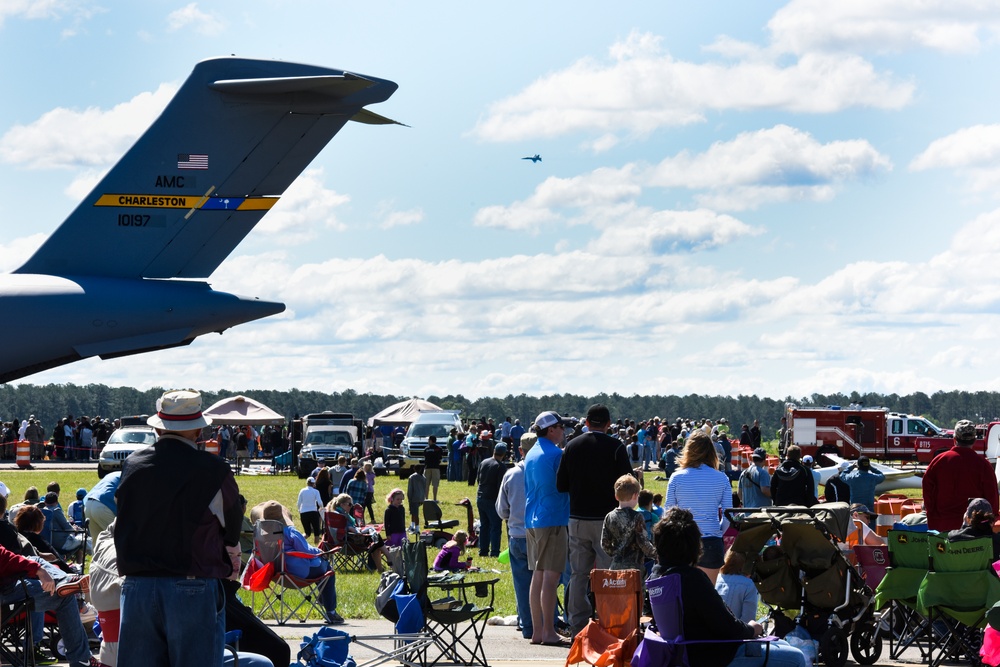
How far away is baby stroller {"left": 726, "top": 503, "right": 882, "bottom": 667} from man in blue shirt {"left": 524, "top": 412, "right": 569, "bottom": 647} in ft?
5.95

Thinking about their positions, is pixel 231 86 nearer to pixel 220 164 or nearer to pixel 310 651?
pixel 220 164

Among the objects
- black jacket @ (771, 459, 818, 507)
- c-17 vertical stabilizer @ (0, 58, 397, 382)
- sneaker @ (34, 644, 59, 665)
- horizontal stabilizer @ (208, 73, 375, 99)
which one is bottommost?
sneaker @ (34, 644, 59, 665)

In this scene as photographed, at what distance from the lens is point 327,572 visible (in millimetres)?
11359

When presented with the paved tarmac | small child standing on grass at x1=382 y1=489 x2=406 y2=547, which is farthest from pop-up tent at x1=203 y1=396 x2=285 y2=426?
the paved tarmac

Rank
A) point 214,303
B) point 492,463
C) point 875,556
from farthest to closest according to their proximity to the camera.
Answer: point 492,463 < point 214,303 < point 875,556

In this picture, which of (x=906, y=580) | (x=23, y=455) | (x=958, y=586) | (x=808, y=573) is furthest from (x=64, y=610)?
(x=23, y=455)

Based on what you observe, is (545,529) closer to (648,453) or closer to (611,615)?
(611,615)

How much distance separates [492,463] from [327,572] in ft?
20.1

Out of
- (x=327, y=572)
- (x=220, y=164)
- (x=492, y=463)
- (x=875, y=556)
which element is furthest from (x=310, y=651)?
(x=492, y=463)

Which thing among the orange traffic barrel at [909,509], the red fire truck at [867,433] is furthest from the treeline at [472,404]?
the orange traffic barrel at [909,509]

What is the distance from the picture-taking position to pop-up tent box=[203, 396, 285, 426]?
126ft

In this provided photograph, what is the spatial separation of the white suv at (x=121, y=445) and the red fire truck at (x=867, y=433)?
21991 millimetres

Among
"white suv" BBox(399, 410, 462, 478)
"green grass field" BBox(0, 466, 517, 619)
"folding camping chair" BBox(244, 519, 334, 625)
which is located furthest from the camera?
"white suv" BBox(399, 410, 462, 478)

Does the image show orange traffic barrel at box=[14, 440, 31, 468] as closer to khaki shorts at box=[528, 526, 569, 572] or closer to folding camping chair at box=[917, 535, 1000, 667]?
khaki shorts at box=[528, 526, 569, 572]
